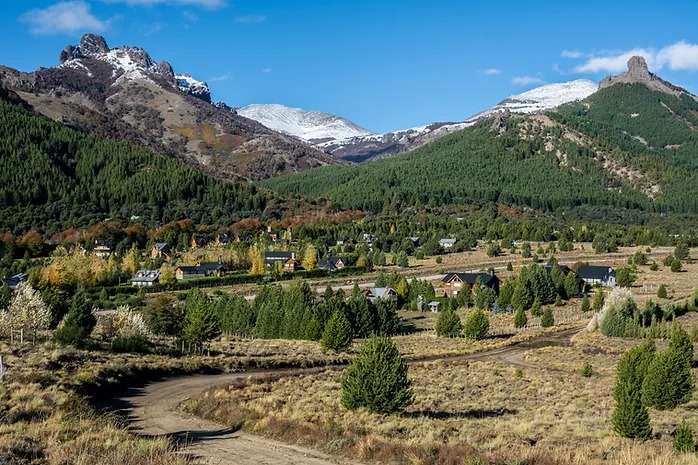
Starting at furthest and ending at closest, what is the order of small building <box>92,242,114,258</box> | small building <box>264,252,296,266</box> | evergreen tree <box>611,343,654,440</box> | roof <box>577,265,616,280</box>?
small building <box>92,242,114,258</box>, small building <box>264,252,296,266</box>, roof <box>577,265,616,280</box>, evergreen tree <box>611,343,654,440</box>

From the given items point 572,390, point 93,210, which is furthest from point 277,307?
point 93,210

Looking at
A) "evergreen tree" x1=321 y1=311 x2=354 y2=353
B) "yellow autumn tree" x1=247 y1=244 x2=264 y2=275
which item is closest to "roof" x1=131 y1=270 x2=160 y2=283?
"yellow autumn tree" x1=247 y1=244 x2=264 y2=275

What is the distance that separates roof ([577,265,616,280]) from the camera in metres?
97.8

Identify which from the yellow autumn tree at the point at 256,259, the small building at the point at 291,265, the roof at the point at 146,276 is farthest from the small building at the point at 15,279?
the small building at the point at 291,265

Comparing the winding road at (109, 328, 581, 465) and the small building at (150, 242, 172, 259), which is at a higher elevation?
the small building at (150, 242, 172, 259)

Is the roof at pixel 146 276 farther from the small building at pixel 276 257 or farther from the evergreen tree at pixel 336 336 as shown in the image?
the evergreen tree at pixel 336 336

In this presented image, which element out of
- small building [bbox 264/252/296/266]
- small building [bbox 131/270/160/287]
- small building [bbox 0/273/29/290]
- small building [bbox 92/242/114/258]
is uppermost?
small building [bbox 92/242/114/258]

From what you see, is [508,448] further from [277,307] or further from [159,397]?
[277,307]

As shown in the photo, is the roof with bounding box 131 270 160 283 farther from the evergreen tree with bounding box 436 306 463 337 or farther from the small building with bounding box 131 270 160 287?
the evergreen tree with bounding box 436 306 463 337

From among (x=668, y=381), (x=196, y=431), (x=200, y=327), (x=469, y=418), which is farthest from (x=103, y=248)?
(x=668, y=381)

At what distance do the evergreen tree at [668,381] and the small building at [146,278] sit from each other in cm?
8255

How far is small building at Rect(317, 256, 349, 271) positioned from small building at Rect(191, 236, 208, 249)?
35832mm

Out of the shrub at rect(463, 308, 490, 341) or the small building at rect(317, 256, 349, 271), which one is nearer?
the shrub at rect(463, 308, 490, 341)

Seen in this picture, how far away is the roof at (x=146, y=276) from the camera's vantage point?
101750mm
